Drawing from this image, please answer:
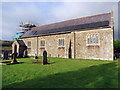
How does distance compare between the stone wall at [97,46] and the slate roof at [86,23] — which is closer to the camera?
the stone wall at [97,46]

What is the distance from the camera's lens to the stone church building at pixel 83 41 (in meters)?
14.6

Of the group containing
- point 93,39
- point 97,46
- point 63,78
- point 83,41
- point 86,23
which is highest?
point 86,23

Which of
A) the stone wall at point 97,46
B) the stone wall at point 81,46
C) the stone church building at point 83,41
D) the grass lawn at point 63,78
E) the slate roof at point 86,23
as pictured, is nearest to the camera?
the grass lawn at point 63,78

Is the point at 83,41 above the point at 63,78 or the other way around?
above

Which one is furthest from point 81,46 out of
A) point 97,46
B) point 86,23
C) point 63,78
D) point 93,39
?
point 63,78

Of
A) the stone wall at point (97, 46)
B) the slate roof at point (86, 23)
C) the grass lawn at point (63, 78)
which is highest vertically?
the slate roof at point (86, 23)

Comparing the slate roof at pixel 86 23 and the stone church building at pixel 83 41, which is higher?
the slate roof at pixel 86 23

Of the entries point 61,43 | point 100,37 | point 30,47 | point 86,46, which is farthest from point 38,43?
point 100,37

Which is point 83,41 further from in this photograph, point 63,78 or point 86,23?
point 63,78

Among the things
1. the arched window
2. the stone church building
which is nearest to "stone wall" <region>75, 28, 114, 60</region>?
the stone church building

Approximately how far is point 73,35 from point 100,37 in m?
5.03

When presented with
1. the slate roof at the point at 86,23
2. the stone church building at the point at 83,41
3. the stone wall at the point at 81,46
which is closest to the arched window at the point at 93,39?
the stone church building at the point at 83,41

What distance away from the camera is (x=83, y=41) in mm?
16766

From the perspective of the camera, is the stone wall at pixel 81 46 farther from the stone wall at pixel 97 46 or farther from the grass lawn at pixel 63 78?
the grass lawn at pixel 63 78
